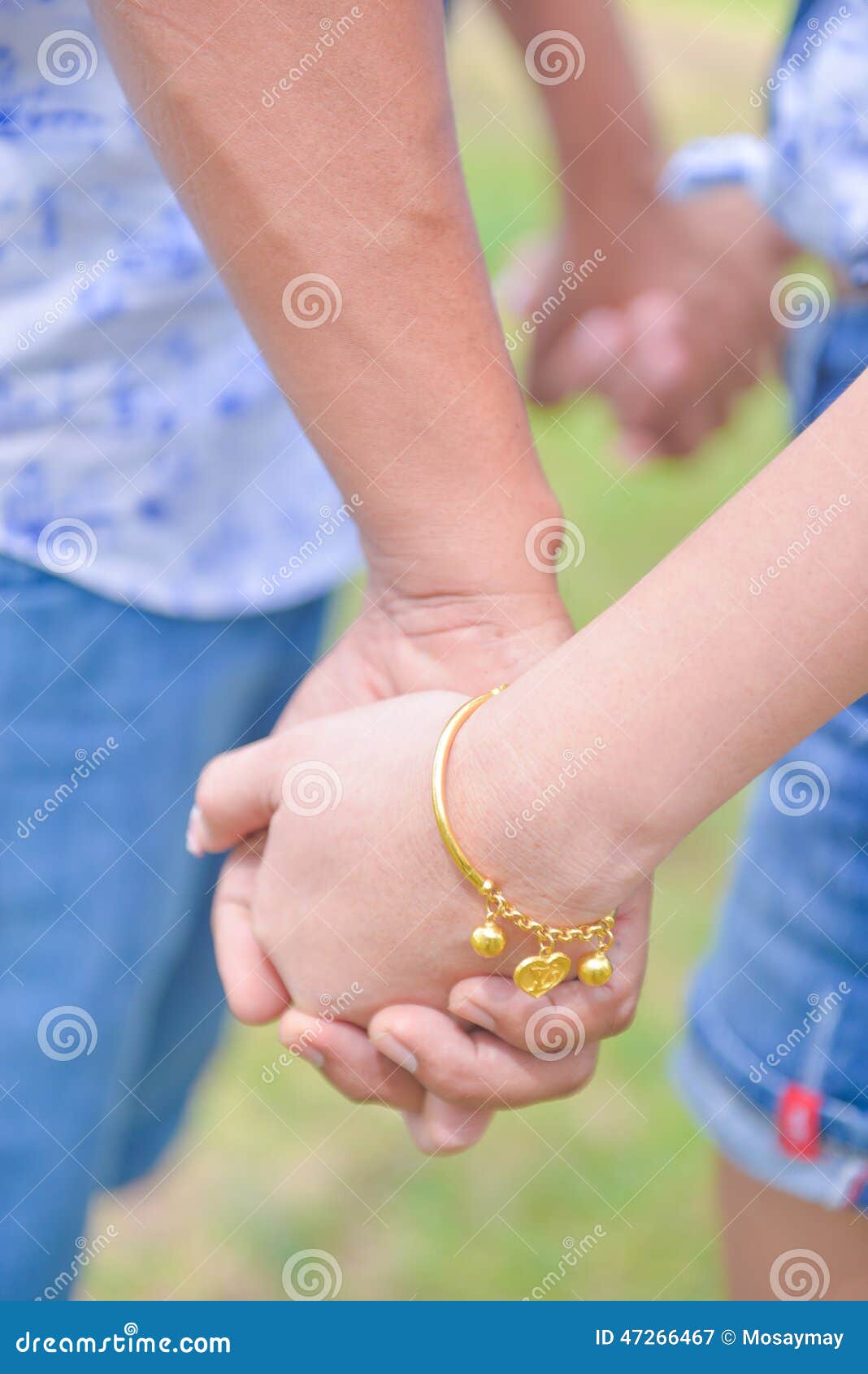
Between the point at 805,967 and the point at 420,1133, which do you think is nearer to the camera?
the point at 420,1133

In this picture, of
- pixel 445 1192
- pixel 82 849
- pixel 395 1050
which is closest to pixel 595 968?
pixel 395 1050

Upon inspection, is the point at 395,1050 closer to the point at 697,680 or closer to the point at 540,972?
the point at 540,972

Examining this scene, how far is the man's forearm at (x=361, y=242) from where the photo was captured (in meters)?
0.78

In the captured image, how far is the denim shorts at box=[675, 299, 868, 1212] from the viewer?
1051mm

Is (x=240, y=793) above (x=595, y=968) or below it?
below

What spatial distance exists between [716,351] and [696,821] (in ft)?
2.74

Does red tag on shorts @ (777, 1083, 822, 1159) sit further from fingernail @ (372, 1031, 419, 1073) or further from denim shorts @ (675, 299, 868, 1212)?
fingernail @ (372, 1031, 419, 1073)

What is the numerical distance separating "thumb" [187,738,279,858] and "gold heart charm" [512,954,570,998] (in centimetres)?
21

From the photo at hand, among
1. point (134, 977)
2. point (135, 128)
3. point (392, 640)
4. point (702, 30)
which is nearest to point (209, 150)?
point (135, 128)

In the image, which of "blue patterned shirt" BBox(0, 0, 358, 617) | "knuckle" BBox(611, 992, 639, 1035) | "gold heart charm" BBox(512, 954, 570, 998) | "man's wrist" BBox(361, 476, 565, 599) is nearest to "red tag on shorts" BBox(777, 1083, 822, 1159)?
"knuckle" BBox(611, 992, 639, 1035)

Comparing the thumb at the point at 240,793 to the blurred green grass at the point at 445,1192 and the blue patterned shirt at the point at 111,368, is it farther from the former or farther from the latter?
the blurred green grass at the point at 445,1192

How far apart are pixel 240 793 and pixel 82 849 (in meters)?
0.17

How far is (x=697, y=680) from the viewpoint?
77 centimetres

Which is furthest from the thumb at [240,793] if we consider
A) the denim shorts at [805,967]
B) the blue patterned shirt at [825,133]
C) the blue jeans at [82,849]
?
the blue patterned shirt at [825,133]
